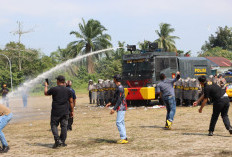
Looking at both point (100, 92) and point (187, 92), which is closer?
point (187, 92)

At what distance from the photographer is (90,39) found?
179 feet

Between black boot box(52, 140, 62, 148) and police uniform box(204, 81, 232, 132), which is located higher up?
police uniform box(204, 81, 232, 132)

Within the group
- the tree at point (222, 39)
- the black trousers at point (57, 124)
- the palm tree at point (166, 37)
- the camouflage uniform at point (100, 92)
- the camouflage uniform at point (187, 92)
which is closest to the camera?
the black trousers at point (57, 124)

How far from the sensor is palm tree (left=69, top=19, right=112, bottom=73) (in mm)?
54375

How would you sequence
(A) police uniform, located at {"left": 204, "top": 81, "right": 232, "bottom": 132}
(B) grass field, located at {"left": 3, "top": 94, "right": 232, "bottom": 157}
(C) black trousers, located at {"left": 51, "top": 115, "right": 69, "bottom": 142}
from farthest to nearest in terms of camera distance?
(A) police uniform, located at {"left": 204, "top": 81, "right": 232, "bottom": 132} < (C) black trousers, located at {"left": 51, "top": 115, "right": 69, "bottom": 142} < (B) grass field, located at {"left": 3, "top": 94, "right": 232, "bottom": 157}

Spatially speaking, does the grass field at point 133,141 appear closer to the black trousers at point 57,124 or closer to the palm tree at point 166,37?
the black trousers at point 57,124

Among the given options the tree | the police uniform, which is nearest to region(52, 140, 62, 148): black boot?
the police uniform

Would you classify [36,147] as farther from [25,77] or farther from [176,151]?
[25,77]

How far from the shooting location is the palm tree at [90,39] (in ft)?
178

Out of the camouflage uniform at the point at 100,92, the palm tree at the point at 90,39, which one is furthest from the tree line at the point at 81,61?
the camouflage uniform at the point at 100,92

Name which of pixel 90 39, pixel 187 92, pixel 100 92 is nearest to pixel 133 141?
pixel 187 92

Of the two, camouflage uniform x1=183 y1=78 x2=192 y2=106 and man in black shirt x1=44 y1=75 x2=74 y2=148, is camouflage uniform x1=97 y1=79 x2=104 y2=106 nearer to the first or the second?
camouflage uniform x1=183 y1=78 x2=192 y2=106

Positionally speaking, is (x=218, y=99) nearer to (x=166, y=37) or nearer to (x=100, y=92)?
(x=100, y=92)

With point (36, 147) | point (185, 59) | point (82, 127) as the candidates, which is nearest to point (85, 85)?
point (185, 59)
